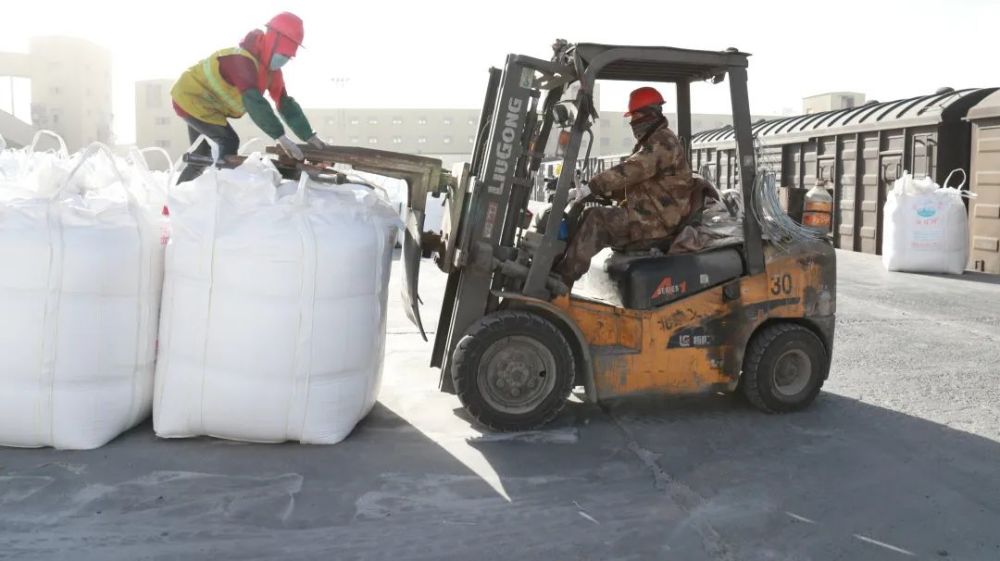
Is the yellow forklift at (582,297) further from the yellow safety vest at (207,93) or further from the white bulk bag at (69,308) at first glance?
the white bulk bag at (69,308)

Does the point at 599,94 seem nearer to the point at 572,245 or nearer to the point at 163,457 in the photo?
the point at 572,245

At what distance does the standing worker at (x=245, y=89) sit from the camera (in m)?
5.20

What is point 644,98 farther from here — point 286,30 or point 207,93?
point 207,93

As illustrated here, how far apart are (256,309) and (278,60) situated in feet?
5.95

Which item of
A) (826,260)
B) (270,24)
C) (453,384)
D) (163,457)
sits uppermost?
(270,24)

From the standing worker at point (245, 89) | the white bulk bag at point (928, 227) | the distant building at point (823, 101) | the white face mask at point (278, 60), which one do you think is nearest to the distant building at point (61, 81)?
the distant building at point (823, 101)

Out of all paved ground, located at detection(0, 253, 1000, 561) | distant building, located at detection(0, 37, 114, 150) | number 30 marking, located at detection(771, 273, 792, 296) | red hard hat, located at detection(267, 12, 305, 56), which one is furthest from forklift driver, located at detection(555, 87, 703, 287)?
distant building, located at detection(0, 37, 114, 150)

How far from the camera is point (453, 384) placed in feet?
16.1

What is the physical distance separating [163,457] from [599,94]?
10.9ft

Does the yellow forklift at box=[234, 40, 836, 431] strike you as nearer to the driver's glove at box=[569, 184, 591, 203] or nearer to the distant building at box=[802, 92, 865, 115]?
the driver's glove at box=[569, 184, 591, 203]

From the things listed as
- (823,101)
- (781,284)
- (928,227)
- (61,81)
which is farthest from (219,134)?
(61,81)

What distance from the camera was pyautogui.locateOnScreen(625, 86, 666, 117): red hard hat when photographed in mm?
5184

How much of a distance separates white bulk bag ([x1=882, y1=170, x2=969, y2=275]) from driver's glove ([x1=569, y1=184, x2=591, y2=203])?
Answer: 352 inches

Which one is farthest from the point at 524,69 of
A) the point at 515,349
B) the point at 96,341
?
the point at 96,341
